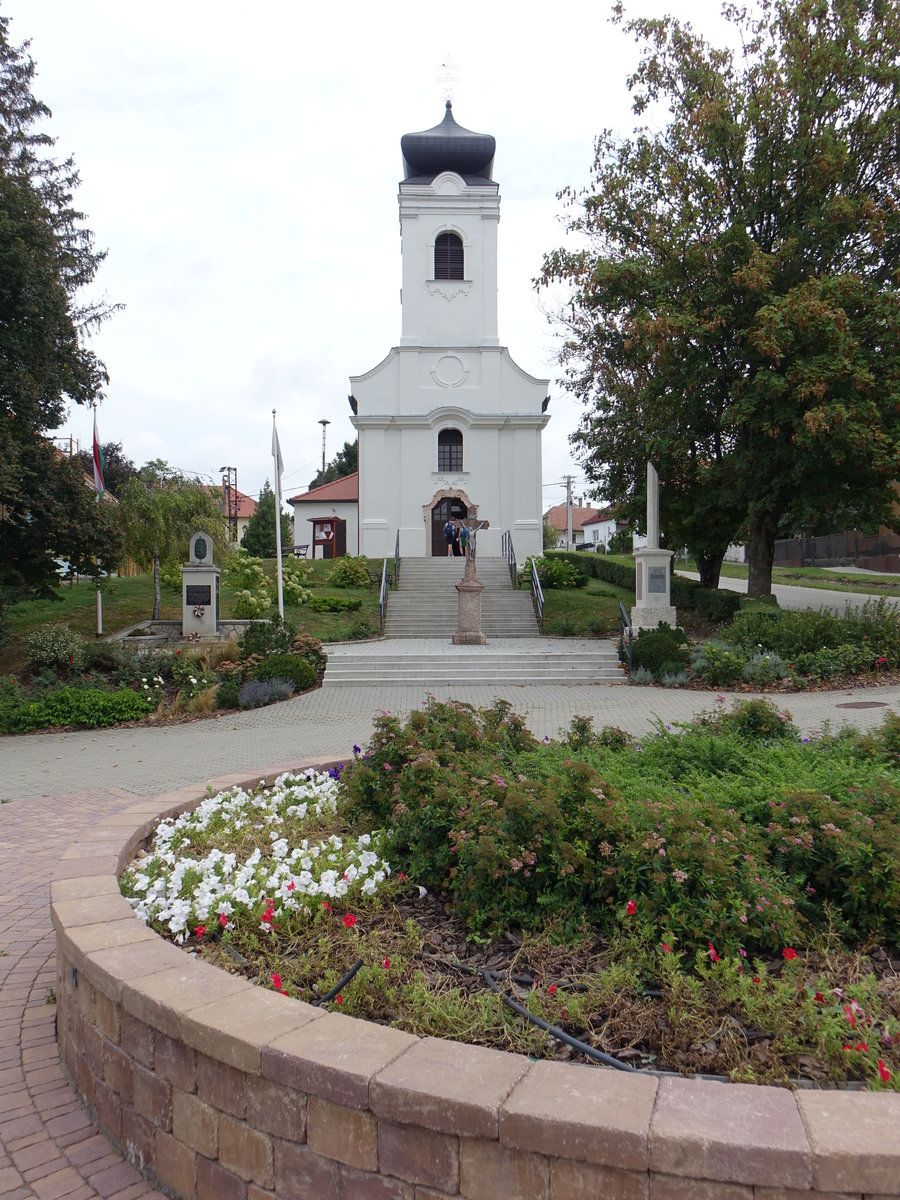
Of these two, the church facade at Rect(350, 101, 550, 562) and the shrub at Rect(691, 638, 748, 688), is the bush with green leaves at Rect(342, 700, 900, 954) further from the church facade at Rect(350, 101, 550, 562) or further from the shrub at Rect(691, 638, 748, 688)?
the church facade at Rect(350, 101, 550, 562)

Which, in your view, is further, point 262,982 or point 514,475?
point 514,475

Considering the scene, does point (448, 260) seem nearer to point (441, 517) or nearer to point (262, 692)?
point (441, 517)

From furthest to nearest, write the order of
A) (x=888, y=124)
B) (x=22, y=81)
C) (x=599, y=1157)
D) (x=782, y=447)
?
(x=22, y=81) < (x=782, y=447) < (x=888, y=124) < (x=599, y=1157)

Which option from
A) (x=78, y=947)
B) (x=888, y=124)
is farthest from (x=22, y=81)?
(x=78, y=947)

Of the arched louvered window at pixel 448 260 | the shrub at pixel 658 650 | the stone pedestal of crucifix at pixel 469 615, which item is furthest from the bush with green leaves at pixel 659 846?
the arched louvered window at pixel 448 260

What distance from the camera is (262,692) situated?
13508mm

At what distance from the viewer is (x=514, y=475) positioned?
32969 mm

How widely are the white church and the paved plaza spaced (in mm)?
14961

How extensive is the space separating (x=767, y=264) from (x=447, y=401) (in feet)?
60.9

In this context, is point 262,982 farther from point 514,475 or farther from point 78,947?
point 514,475

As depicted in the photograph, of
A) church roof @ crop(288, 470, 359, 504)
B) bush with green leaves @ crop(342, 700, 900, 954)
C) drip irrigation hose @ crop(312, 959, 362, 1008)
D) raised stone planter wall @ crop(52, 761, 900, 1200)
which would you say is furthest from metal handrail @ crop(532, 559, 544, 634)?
church roof @ crop(288, 470, 359, 504)

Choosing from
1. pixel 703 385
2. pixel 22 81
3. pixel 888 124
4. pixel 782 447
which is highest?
pixel 22 81

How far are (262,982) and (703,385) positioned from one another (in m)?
17.2

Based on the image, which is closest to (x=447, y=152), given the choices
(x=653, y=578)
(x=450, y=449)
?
(x=450, y=449)
